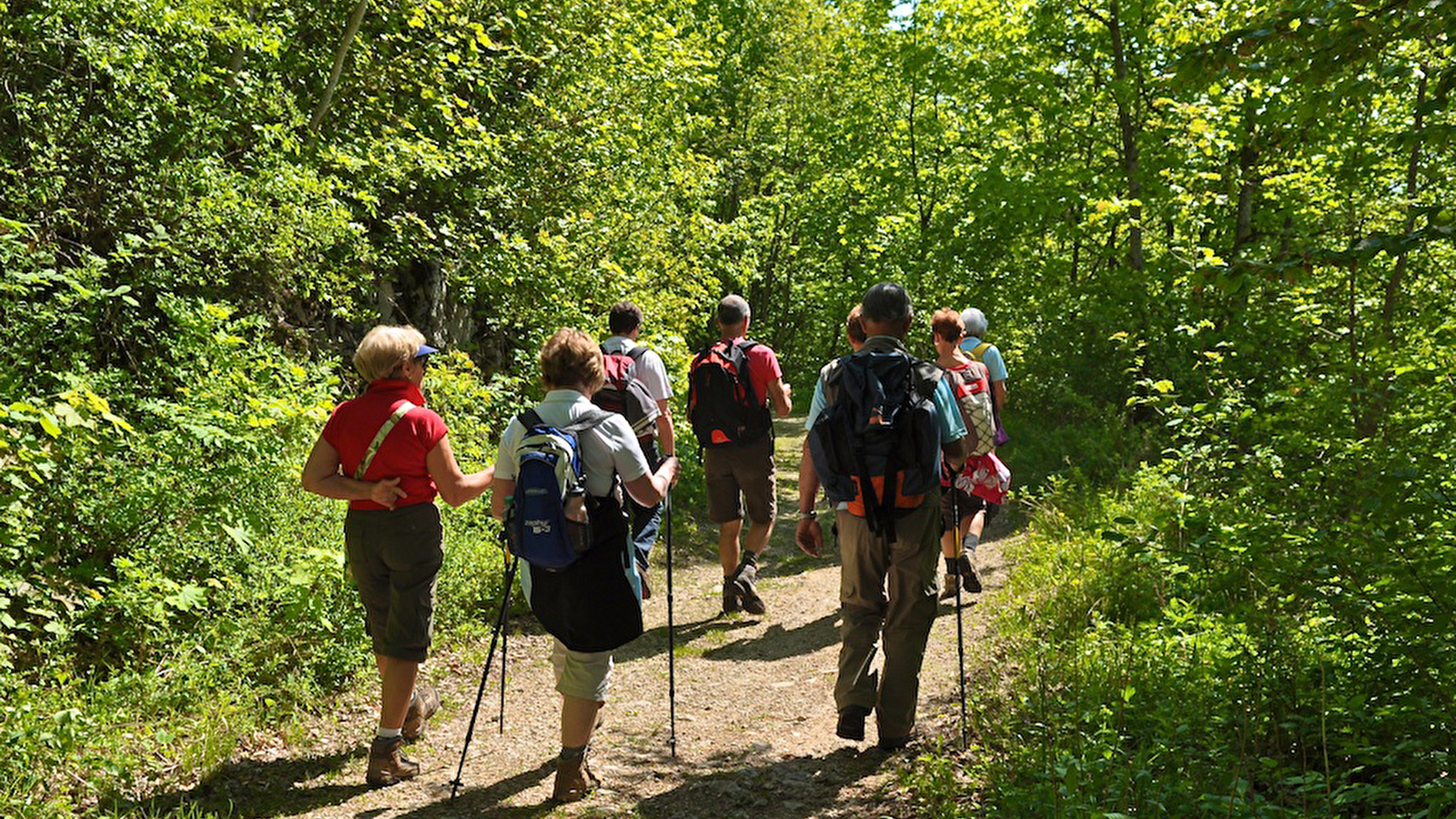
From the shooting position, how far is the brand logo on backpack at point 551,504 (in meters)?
4.52

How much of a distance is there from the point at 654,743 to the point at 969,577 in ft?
12.0

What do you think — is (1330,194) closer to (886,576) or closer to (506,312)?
(886,576)

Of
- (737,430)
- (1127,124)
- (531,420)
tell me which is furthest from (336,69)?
(1127,124)

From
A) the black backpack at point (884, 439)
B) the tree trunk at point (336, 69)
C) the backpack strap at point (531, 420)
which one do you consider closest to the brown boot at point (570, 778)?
the backpack strap at point (531, 420)

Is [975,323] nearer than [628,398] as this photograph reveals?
No

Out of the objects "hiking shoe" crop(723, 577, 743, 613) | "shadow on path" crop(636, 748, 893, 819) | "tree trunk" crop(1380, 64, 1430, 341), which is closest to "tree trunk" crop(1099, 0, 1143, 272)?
"tree trunk" crop(1380, 64, 1430, 341)

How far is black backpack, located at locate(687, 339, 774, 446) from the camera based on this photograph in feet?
26.7

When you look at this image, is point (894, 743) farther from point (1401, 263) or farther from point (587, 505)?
point (1401, 263)

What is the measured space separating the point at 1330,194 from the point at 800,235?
18956mm

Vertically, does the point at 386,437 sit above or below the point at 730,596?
above

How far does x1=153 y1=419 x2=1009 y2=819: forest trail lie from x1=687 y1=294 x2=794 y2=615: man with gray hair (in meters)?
0.54

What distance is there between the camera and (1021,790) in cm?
443

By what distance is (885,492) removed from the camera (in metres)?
5.24

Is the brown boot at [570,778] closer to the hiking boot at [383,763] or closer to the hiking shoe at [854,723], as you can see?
the hiking boot at [383,763]
